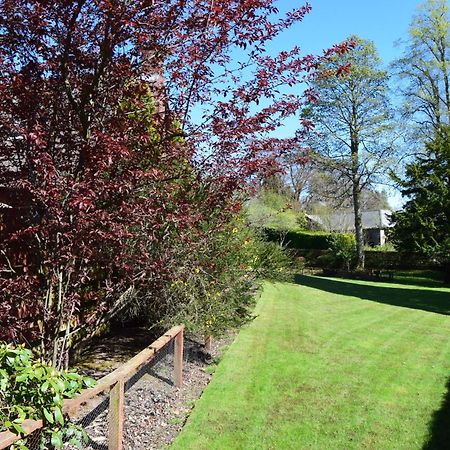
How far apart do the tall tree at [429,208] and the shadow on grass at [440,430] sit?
17369 millimetres

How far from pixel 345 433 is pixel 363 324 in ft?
21.8

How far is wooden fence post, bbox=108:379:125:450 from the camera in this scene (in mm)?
3818

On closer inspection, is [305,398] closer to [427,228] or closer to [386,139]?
[427,228]

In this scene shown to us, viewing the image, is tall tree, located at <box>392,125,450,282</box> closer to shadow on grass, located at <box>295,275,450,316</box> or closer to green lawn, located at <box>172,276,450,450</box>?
shadow on grass, located at <box>295,275,450,316</box>

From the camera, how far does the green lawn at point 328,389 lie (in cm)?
449

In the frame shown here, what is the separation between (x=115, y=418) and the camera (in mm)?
3826

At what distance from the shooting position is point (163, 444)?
4.32 metres

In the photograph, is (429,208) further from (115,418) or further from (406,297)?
(115,418)

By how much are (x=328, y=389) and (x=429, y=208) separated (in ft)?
59.5

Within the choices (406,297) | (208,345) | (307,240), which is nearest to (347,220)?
(307,240)

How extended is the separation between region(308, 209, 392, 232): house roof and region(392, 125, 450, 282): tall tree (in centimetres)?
1720

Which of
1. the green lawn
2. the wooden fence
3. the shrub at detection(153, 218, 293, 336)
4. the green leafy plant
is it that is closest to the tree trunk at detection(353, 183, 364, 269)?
the green lawn

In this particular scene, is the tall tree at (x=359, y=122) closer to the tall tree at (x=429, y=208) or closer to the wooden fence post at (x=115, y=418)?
the tall tree at (x=429, y=208)

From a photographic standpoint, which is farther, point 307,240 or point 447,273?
point 307,240
